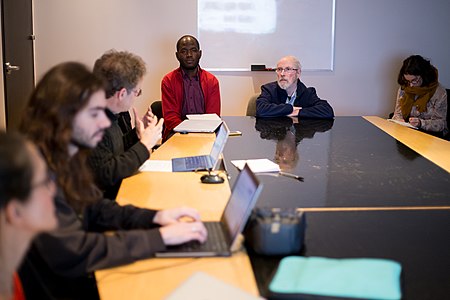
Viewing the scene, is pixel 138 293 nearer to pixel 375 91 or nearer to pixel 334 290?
pixel 334 290

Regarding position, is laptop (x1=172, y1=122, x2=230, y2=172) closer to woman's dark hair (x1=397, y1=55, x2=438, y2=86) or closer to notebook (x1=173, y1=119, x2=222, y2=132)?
notebook (x1=173, y1=119, x2=222, y2=132)

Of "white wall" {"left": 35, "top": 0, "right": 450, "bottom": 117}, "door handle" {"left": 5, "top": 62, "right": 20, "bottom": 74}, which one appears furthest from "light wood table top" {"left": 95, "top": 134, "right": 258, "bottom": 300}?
"white wall" {"left": 35, "top": 0, "right": 450, "bottom": 117}

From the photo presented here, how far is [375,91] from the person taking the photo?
214 inches

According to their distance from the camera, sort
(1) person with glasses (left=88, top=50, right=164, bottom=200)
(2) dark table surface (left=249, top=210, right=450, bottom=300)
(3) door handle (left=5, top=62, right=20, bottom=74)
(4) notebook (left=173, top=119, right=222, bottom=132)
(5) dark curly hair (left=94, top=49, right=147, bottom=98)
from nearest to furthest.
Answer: (2) dark table surface (left=249, top=210, right=450, bottom=300), (1) person with glasses (left=88, top=50, right=164, bottom=200), (5) dark curly hair (left=94, top=49, right=147, bottom=98), (4) notebook (left=173, top=119, right=222, bottom=132), (3) door handle (left=5, top=62, right=20, bottom=74)

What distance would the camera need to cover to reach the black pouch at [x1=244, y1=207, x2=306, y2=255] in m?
1.43

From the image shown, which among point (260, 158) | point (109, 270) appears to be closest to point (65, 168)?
point (109, 270)

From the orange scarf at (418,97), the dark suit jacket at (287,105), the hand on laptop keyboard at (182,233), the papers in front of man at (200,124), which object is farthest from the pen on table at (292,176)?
the orange scarf at (418,97)

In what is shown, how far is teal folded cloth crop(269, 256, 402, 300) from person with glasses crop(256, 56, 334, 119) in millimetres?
2598

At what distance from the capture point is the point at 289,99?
4137mm

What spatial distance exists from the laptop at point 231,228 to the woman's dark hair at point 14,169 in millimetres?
564

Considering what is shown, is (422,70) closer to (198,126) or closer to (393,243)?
(198,126)

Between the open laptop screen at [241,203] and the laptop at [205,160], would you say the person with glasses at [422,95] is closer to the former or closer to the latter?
the laptop at [205,160]

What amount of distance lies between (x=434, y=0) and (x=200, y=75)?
2.51 meters

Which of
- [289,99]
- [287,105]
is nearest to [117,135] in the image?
[287,105]
